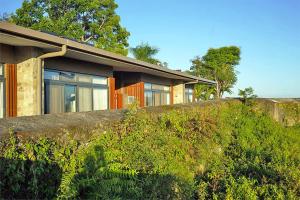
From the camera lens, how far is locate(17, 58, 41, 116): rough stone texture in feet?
29.8

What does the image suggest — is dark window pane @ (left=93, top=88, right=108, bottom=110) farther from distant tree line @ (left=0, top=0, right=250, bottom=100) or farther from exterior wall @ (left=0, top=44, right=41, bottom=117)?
distant tree line @ (left=0, top=0, right=250, bottom=100)

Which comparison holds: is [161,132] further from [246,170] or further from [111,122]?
[246,170]

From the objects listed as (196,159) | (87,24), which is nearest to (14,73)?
(196,159)

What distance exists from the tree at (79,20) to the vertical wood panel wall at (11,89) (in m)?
25.1

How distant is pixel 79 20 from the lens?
38938 millimetres

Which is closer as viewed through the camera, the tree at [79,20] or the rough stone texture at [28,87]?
the rough stone texture at [28,87]

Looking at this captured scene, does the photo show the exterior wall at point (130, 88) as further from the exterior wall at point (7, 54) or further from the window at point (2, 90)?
the window at point (2, 90)

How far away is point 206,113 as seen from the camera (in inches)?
384

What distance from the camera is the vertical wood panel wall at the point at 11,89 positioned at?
8.98 meters

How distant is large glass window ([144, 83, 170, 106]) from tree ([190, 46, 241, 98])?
2234 centimetres

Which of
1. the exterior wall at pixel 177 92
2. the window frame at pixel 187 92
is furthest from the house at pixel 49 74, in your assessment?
the window frame at pixel 187 92

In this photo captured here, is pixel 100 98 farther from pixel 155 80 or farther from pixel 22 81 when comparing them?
pixel 155 80

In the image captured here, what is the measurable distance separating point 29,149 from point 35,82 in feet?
20.6

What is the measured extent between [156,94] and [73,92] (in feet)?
29.5
